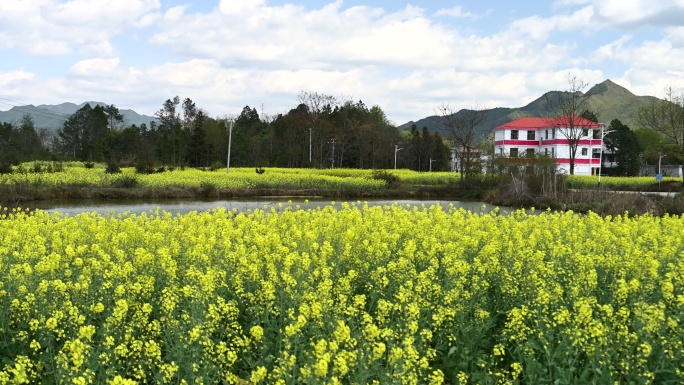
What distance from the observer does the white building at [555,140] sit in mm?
71688

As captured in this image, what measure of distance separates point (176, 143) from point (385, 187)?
29.9m

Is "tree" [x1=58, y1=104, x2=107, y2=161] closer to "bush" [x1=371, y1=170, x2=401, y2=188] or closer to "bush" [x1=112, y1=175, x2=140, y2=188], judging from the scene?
"bush" [x1=112, y1=175, x2=140, y2=188]

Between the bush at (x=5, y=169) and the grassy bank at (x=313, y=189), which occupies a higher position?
the bush at (x=5, y=169)

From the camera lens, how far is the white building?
7169cm

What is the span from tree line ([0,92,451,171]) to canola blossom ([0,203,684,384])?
171 feet

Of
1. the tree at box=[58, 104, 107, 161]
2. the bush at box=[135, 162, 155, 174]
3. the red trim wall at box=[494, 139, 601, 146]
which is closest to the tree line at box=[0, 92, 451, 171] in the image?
the tree at box=[58, 104, 107, 161]

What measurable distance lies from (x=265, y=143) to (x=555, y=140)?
36.5m

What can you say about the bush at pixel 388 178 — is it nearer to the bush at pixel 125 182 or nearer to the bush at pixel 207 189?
the bush at pixel 207 189

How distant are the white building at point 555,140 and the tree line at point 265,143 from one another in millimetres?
8792

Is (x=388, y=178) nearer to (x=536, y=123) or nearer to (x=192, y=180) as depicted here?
(x=192, y=180)

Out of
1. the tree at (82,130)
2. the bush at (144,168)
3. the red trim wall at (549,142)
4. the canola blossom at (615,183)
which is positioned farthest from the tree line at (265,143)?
the canola blossom at (615,183)

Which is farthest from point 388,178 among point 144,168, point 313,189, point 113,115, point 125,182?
point 113,115

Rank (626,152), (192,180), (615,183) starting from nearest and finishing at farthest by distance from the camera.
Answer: (192,180)
(615,183)
(626,152)

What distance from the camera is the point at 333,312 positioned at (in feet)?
18.3
